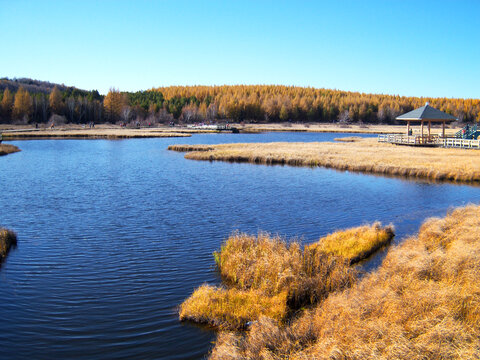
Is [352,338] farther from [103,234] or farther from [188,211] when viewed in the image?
[188,211]

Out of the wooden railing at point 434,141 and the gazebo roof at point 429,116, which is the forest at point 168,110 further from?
the gazebo roof at point 429,116

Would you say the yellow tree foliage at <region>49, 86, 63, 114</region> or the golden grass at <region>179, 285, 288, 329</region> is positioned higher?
the yellow tree foliage at <region>49, 86, 63, 114</region>

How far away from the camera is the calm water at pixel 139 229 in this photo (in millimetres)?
9117

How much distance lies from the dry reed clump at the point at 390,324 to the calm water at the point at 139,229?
1807mm

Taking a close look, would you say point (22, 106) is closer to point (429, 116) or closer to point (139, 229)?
point (429, 116)

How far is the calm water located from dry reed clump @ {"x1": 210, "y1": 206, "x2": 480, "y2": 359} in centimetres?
181

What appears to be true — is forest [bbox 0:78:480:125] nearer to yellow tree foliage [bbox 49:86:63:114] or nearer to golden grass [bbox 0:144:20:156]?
yellow tree foliage [bbox 49:86:63:114]

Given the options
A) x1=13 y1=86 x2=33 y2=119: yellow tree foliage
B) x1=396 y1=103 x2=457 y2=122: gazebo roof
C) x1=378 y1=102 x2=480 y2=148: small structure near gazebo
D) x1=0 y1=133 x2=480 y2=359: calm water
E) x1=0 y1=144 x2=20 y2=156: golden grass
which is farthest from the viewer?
x1=13 y1=86 x2=33 y2=119: yellow tree foliage

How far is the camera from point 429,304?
26.6 feet

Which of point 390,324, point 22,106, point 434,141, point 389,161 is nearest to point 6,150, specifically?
point 389,161

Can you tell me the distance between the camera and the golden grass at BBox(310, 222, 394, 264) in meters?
13.4

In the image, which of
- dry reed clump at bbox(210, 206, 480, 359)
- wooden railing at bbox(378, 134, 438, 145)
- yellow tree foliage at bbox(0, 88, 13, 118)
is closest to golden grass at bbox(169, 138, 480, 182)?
wooden railing at bbox(378, 134, 438, 145)

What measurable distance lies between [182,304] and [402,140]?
54686mm

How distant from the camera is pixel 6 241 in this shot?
14.5 meters
